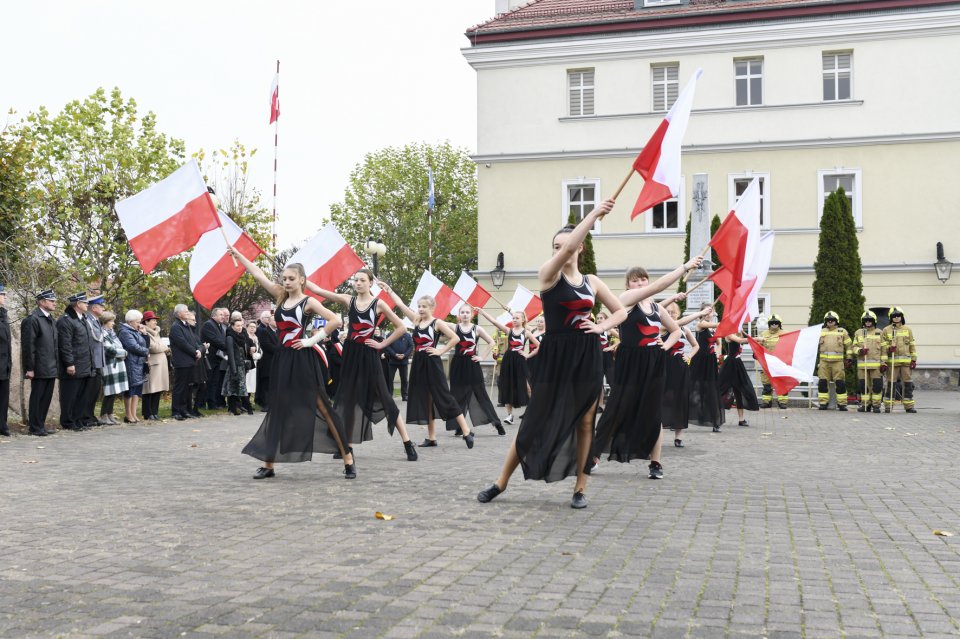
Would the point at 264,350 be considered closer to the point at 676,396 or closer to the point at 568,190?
the point at 676,396

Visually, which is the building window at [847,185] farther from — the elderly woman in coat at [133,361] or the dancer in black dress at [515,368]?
the elderly woman in coat at [133,361]

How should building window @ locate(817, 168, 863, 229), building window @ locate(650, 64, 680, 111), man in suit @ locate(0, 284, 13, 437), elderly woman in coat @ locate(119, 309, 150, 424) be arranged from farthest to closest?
building window @ locate(650, 64, 680, 111), building window @ locate(817, 168, 863, 229), elderly woman in coat @ locate(119, 309, 150, 424), man in suit @ locate(0, 284, 13, 437)

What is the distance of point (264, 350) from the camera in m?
20.8

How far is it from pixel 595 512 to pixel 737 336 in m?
10.9

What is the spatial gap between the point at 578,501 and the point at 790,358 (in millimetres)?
11329

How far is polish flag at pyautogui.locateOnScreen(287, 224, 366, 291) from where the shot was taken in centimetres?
1333

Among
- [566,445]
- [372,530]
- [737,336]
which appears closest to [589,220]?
[566,445]

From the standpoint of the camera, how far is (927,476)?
9859mm

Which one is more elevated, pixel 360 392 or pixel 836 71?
pixel 836 71

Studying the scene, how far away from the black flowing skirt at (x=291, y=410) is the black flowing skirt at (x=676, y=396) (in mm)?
5046

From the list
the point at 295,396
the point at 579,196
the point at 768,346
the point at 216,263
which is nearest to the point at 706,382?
the point at 768,346

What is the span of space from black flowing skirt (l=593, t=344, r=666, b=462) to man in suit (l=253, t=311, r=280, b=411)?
12.0m

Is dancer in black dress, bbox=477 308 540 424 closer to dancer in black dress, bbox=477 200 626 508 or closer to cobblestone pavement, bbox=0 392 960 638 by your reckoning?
cobblestone pavement, bbox=0 392 960 638

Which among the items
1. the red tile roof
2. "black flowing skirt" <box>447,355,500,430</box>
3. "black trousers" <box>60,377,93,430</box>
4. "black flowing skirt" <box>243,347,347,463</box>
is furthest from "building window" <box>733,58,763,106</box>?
"black flowing skirt" <box>243,347,347,463</box>
